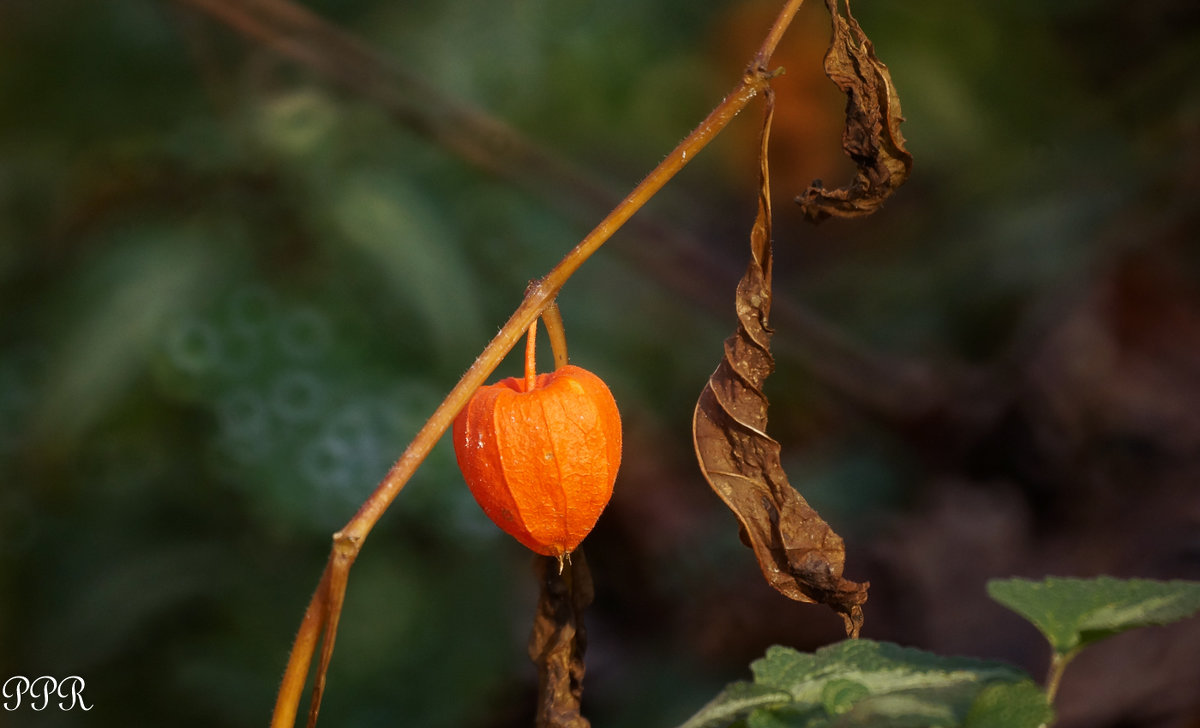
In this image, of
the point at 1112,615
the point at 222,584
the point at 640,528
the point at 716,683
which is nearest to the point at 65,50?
the point at 222,584

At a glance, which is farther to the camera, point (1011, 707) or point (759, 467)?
point (759, 467)

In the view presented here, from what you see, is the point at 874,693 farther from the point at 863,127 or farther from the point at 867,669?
the point at 863,127

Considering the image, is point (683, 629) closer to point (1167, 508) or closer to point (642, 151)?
point (1167, 508)

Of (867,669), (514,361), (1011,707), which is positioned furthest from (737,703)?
(514,361)

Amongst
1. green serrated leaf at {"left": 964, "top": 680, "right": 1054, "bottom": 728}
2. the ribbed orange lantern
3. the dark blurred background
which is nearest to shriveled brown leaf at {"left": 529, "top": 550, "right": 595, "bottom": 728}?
the ribbed orange lantern

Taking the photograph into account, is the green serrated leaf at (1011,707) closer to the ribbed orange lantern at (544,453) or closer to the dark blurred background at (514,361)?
the ribbed orange lantern at (544,453)

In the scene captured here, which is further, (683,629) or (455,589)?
(683,629)
